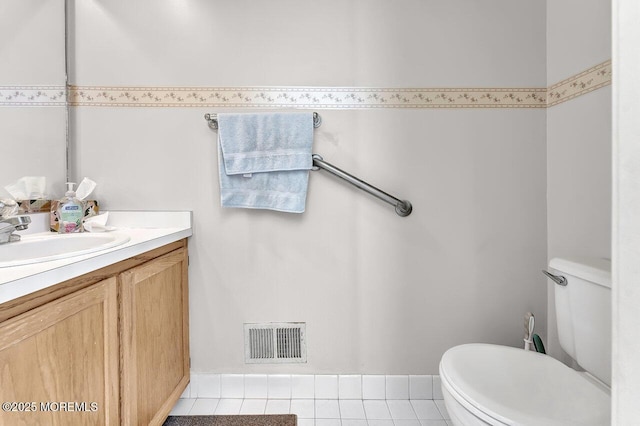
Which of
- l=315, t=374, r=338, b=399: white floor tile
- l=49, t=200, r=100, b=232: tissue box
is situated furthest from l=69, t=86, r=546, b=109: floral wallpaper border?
l=315, t=374, r=338, b=399: white floor tile

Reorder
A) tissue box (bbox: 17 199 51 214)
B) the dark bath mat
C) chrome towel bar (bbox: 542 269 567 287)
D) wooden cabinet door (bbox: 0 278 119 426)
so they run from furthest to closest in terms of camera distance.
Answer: the dark bath mat → tissue box (bbox: 17 199 51 214) → chrome towel bar (bbox: 542 269 567 287) → wooden cabinet door (bbox: 0 278 119 426)

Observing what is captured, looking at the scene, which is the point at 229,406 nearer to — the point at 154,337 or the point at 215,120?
the point at 154,337

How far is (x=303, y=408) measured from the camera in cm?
143

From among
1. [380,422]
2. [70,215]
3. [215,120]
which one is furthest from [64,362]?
[380,422]

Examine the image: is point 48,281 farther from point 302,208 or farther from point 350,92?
point 350,92

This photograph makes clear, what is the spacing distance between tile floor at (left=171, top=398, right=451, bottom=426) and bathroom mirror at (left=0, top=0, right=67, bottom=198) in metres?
1.11

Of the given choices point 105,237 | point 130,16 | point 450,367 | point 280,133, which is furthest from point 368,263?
point 130,16

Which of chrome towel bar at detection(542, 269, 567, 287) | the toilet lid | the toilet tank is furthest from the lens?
chrome towel bar at detection(542, 269, 567, 287)

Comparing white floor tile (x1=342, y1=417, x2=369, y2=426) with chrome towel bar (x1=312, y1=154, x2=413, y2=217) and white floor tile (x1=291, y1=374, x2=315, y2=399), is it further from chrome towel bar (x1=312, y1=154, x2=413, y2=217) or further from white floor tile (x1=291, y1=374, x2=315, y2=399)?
chrome towel bar (x1=312, y1=154, x2=413, y2=217)

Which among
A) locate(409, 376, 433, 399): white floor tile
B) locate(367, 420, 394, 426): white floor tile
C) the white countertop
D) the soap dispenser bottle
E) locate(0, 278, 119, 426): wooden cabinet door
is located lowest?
locate(367, 420, 394, 426): white floor tile

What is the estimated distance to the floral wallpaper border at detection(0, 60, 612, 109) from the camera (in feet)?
4.83

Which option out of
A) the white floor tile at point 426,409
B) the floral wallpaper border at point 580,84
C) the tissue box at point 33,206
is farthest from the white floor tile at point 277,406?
the floral wallpaper border at point 580,84

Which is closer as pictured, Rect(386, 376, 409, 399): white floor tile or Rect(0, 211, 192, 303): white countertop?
Rect(0, 211, 192, 303): white countertop

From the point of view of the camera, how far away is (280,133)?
1440 mm
